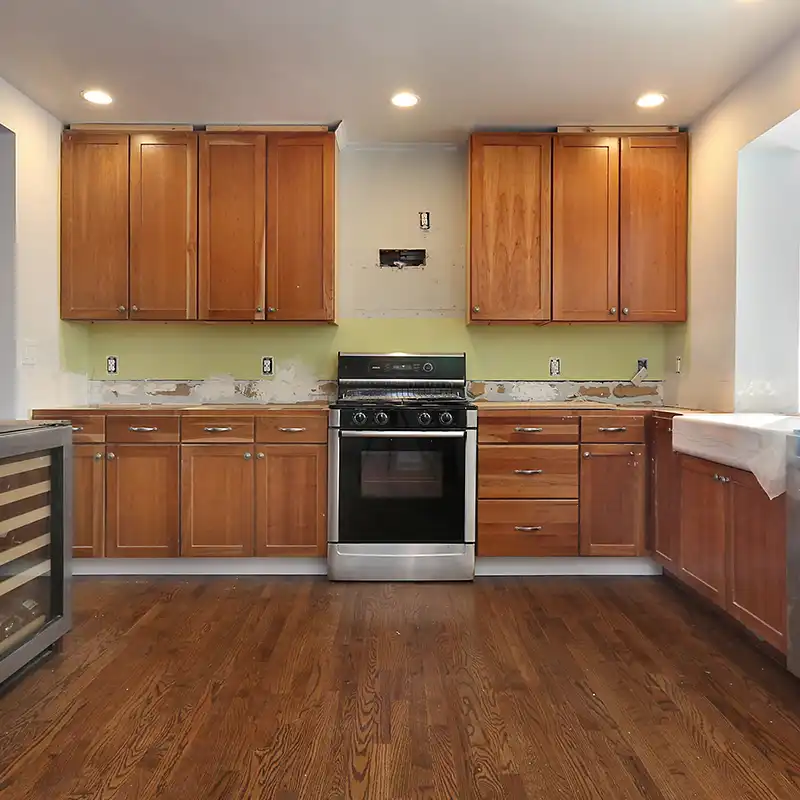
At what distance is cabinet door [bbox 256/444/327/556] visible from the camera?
3.47 metres

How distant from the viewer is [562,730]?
1.92m

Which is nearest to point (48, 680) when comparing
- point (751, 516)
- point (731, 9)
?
point (751, 516)

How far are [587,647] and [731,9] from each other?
8.13ft

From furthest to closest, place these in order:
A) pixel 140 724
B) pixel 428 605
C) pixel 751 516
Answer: pixel 428 605
pixel 751 516
pixel 140 724

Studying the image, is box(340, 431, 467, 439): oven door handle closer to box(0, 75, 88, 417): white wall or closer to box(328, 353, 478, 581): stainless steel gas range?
box(328, 353, 478, 581): stainless steel gas range

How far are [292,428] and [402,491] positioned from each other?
66cm

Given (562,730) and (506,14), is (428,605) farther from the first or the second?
(506,14)

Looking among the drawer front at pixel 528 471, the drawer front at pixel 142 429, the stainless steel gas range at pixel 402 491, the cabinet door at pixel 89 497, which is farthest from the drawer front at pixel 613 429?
the cabinet door at pixel 89 497

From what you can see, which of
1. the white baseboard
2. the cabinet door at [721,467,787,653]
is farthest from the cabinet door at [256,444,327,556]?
the cabinet door at [721,467,787,653]

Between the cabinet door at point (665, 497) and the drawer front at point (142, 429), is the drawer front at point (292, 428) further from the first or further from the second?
the cabinet door at point (665, 497)

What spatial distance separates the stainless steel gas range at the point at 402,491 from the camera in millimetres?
3422

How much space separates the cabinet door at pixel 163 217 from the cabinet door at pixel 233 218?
63 mm

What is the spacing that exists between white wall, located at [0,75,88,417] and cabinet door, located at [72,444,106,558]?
1.28 ft

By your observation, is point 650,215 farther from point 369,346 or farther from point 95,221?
point 95,221
